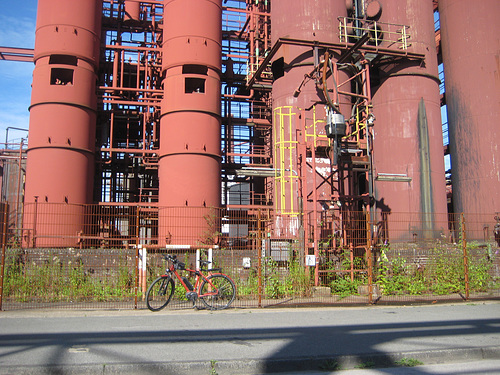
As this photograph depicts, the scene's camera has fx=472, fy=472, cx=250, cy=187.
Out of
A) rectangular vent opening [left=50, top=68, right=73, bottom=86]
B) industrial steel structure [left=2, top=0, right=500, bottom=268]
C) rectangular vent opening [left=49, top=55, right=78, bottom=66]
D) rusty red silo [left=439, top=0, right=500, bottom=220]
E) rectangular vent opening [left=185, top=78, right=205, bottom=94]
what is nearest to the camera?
industrial steel structure [left=2, top=0, right=500, bottom=268]

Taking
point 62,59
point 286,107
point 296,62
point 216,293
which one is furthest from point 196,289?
point 62,59

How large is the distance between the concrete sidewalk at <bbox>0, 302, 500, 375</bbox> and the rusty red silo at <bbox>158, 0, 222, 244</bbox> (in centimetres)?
1052

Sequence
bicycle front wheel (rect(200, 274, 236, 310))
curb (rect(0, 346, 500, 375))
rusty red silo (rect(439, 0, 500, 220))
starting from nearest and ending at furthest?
curb (rect(0, 346, 500, 375)), bicycle front wheel (rect(200, 274, 236, 310)), rusty red silo (rect(439, 0, 500, 220))

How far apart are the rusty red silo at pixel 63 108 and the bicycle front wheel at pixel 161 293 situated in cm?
1011

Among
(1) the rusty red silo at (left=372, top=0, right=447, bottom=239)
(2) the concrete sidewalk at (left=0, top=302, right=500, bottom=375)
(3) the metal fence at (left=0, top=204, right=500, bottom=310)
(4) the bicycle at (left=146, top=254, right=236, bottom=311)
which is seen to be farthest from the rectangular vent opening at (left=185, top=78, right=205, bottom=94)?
(2) the concrete sidewalk at (left=0, top=302, right=500, bottom=375)

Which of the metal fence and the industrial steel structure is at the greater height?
the industrial steel structure

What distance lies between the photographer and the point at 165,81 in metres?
21.5

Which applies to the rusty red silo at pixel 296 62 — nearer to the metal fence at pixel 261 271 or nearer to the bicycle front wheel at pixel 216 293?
the metal fence at pixel 261 271

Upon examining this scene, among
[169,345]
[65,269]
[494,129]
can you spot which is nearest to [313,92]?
[494,129]

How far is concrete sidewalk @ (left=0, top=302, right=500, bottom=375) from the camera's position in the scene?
5.29 m

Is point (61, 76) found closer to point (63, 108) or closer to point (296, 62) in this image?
point (63, 108)

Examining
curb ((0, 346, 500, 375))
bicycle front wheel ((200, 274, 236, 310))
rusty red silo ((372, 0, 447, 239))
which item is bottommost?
curb ((0, 346, 500, 375))

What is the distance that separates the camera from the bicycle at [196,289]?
1004cm

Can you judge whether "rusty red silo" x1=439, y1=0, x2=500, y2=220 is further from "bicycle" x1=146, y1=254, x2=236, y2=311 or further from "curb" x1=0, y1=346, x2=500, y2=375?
"curb" x1=0, y1=346, x2=500, y2=375
